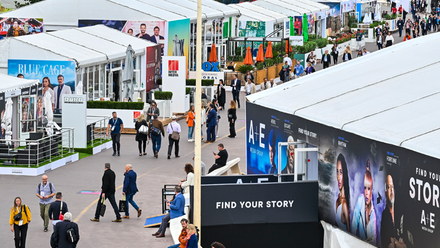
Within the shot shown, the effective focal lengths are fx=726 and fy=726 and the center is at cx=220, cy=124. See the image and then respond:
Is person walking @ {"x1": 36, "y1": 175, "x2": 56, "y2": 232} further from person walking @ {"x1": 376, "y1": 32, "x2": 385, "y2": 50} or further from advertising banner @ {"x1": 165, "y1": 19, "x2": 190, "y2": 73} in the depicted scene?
person walking @ {"x1": 376, "y1": 32, "x2": 385, "y2": 50}

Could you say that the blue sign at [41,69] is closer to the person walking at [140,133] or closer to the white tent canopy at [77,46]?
the white tent canopy at [77,46]

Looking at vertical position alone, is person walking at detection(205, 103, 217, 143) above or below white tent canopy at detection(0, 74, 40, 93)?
below

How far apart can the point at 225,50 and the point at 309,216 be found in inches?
1395

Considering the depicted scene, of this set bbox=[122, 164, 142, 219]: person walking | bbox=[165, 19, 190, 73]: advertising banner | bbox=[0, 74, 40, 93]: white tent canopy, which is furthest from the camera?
bbox=[165, 19, 190, 73]: advertising banner

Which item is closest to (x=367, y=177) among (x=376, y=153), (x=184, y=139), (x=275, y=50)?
(x=376, y=153)

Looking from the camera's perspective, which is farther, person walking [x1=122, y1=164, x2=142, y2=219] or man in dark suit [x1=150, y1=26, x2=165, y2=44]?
man in dark suit [x1=150, y1=26, x2=165, y2=44]

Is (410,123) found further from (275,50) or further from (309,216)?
(275,50)

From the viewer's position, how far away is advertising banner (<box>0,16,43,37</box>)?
3688 cm

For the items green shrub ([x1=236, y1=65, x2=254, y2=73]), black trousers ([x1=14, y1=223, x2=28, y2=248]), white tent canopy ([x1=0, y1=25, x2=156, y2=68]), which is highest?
white tent canopy ([x1=0, y1=25, x2=156, y2=68])

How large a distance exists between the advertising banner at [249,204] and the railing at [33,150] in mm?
9197

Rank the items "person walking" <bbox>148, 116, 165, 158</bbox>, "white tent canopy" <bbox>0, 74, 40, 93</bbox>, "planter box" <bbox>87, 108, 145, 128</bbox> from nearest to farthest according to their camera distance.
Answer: "white tent canopy" <bbox>0, 74, 40, 93</bbox> → "person walking" <bbox>148, 116, 165, 158</bbox> → "planter box" <bbox>87, 108, 145, 128</bbox>

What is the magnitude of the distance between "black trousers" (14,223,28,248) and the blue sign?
13636 millimetres

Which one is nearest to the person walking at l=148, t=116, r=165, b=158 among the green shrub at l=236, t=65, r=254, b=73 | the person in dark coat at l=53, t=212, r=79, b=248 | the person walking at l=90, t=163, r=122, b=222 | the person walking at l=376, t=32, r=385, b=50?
the person walking at l=90, t=163, r=122, b=222

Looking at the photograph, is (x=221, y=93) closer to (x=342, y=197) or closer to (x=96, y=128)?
(x=96, y=128)
